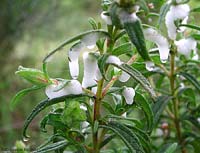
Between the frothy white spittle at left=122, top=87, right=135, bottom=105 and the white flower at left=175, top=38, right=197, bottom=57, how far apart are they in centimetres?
19

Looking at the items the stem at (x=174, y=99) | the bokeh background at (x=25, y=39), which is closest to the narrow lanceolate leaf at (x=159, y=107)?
the stem at (x=174, y=99)

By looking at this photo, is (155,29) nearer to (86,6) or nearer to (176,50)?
(176,50)

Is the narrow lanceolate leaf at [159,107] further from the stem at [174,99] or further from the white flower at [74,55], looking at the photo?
the white flower at [74,55]

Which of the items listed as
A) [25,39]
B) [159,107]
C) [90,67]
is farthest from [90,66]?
[25,39]

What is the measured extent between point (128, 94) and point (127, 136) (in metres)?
0.06

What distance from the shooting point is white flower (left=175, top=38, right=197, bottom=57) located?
780 millimetres

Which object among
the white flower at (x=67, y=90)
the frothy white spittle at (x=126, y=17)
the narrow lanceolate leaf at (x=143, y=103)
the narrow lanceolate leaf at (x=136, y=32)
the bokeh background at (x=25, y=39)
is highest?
the frothy white spittle at (x=126, y=17)

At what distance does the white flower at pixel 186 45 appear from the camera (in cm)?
78

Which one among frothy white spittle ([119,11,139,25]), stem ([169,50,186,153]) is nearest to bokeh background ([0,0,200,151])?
stem ([169,50,186,153])

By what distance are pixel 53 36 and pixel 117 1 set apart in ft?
8.61

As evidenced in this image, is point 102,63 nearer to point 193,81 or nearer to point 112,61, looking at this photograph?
point 112,61

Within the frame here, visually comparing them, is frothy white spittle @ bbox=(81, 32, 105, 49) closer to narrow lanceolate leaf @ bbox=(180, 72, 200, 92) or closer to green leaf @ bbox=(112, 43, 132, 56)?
green leaf @ bbox=(112, 43, 132, 56)

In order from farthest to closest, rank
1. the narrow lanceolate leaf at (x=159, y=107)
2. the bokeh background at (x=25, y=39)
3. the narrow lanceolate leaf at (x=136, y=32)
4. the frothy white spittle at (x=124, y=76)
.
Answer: the bokeh background at (x=25, y=39), the narrow lanceolate leaf at (x=159, y=107), the frothy white spittle at (x=124, y=76), the narrow lanceolate leaf at (x=136, y=32)

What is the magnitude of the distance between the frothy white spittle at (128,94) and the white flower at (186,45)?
19 cm
